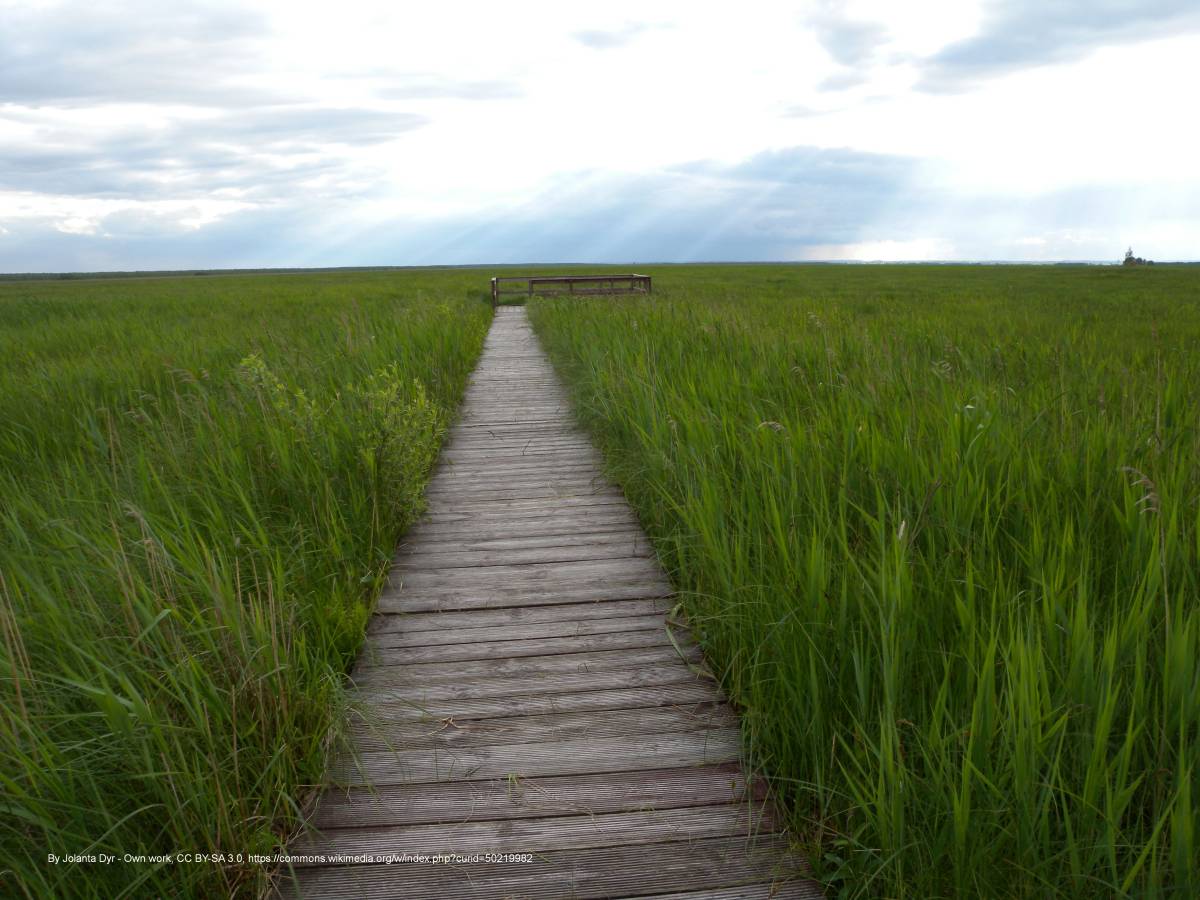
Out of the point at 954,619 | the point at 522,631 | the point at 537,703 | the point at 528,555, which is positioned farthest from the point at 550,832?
the point at 528,555

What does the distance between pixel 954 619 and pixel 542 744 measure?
1.28 meters

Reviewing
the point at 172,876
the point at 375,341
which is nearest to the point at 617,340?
the point at 375,341

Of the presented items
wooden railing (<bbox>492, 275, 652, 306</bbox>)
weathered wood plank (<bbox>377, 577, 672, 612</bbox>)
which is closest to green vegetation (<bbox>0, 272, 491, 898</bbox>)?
weathered wood plank (<bbox>377, 577, 672, 612</bbox>)

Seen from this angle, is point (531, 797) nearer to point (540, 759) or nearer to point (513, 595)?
point (540, 759)

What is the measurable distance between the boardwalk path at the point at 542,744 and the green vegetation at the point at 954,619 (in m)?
0.19

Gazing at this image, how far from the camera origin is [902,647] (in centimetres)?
202

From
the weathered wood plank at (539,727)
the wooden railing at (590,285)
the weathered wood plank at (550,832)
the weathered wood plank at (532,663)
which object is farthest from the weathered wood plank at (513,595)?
the wooden railing at (590,285)

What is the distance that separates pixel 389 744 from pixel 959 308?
15313 millimetres

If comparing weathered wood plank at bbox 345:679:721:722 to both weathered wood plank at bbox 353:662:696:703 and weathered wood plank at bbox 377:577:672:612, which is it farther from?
weathered wood plank at bbox 377:577:672:612

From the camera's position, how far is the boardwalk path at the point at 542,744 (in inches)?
75.4

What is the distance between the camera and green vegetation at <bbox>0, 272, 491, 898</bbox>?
1.79 m

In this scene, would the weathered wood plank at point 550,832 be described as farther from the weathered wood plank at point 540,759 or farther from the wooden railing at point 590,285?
the wooden railing at point 590,285

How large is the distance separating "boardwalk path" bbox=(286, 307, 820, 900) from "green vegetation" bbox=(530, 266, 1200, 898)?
0.19 m

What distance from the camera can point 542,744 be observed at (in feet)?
7.85
